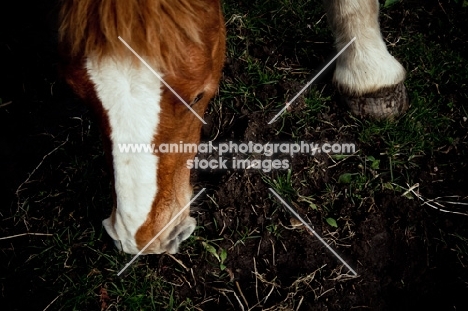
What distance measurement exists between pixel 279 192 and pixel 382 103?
0.76m

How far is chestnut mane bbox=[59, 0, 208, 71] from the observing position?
152 centimetres

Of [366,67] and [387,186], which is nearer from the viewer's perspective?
[387,186]

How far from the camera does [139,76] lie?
59.7 inches

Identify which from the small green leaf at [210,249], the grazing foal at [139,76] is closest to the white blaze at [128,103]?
the grazing foal at [139,76]

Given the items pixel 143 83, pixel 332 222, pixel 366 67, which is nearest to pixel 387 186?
pixel 332 222

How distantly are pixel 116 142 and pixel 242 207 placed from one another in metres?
1.09

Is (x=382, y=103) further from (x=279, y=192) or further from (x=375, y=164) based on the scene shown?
(x=279, y=192)

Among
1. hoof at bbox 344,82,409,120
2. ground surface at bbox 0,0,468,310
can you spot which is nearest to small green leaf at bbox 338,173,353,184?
ground surface at bbox 0,0,468,310

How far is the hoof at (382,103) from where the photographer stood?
2.67 meters

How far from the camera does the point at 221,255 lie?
243cm

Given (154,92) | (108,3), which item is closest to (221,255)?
(154,92)

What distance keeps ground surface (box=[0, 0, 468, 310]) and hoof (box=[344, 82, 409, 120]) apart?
0.19ft

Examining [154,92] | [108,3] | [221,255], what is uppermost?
[108,3]

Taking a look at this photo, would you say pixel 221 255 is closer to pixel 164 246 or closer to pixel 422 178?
pixel 164 246
